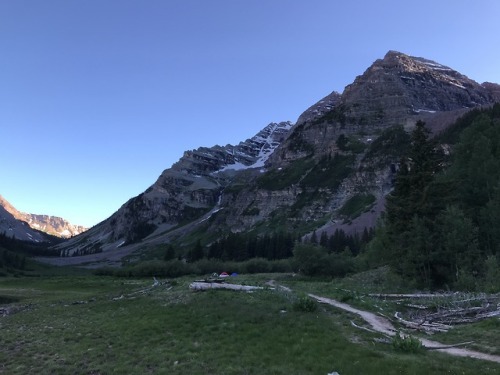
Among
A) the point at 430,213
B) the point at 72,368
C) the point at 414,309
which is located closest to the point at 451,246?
the point at 430,213

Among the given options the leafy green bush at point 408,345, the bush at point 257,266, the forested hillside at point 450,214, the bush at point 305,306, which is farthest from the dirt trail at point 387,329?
the bush at point 257,266

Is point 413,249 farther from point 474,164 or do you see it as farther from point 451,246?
point 474,164

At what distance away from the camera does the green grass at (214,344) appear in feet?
57.3

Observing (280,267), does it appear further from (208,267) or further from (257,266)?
(208,267)

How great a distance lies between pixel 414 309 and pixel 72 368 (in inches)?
940

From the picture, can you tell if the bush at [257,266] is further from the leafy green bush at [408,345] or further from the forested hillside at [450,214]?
the leafy green bush at [408,345]

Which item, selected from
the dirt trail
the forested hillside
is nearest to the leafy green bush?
the dirt trail

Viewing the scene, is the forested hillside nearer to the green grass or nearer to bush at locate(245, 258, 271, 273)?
the green grass

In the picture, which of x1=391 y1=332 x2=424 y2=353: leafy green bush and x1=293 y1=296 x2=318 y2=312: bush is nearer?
x1=391 y1=332 x2=424 y2=353: leafy green bush

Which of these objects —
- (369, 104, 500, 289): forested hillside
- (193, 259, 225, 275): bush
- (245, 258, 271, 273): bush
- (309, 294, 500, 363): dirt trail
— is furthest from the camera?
(193, 259, 225, 275): bush

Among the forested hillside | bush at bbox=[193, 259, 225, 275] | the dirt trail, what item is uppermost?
the forested hillside

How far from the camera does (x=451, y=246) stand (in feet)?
140

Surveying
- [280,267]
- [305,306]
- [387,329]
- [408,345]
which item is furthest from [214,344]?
[280,267]

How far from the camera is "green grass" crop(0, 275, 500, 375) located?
17.5 meters
